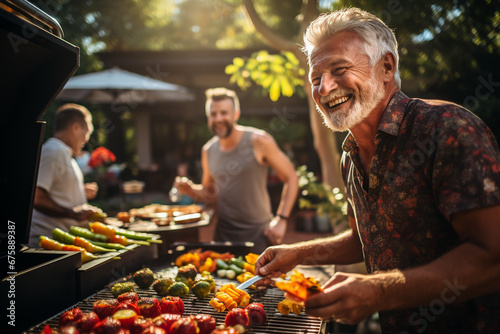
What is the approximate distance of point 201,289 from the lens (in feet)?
8.05

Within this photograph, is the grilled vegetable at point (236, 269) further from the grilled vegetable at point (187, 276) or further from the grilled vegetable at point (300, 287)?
the grilled vegetable at point (300, 287)

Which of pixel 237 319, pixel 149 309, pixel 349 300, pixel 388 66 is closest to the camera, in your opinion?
pixel 349 300

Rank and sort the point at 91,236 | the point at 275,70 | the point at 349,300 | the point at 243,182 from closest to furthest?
the point at 349,300, the point at 91,236, the point at 243,182, the point at 275,70

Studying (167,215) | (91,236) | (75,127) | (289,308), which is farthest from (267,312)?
(75,127)

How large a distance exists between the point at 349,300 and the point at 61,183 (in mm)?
3843

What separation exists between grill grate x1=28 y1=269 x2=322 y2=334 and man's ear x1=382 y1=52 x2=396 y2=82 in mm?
1407

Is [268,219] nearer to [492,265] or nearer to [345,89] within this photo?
[345,89]

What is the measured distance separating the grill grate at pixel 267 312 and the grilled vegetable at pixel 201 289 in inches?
1.3

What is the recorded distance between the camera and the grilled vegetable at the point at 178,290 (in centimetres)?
246

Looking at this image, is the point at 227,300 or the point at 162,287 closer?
the point at 227,300

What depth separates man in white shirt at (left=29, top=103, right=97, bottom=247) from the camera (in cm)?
412

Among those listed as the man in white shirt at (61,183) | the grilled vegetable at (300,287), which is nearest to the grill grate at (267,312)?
the grilled vegetable at (300,287)

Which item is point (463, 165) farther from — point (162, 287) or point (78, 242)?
point (78, 242)

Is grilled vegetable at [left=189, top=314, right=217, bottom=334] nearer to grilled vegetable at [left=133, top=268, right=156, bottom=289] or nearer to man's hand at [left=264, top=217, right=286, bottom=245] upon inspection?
grilled vegetable at [left=133, top=268, right=156, bottom=289]
